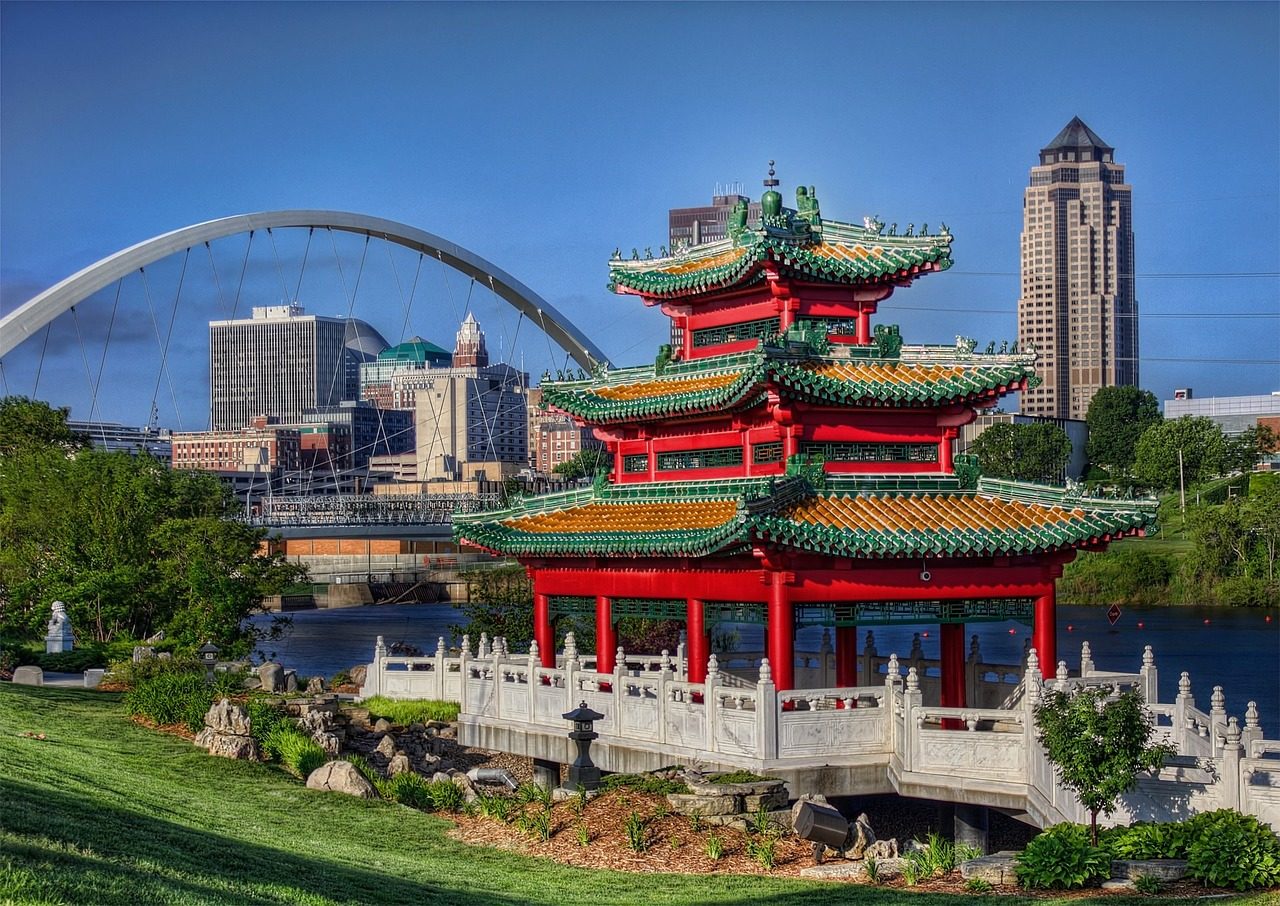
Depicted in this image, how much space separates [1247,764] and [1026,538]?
7397 millimetres

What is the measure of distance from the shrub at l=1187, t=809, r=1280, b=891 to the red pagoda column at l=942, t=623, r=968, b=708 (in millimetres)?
10298

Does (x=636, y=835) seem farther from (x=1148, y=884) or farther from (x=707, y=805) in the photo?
(x=1148, y=884)

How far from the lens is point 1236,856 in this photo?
2058cm

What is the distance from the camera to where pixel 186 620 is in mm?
45500

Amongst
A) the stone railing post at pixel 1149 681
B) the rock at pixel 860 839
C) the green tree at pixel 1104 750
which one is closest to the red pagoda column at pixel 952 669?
the stone railing post at pixel 1149 681

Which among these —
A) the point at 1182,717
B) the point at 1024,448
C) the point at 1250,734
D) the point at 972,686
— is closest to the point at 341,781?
the point at 972,686

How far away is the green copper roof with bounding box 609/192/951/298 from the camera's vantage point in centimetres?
3150

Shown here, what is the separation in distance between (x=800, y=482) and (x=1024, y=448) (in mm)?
134620

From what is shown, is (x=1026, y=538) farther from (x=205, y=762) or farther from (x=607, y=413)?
(x=205, y=762)

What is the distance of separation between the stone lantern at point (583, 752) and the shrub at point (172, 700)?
25.5 ft

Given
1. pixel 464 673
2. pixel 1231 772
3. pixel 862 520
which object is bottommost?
pixel 1231 772

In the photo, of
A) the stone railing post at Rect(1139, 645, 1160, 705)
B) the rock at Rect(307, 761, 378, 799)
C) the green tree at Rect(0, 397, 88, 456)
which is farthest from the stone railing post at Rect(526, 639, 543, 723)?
the green tree at Rect(0, 397, 88, 456)

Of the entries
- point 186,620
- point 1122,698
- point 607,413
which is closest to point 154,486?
point 186,620

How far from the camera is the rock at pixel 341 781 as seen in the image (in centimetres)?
2736
